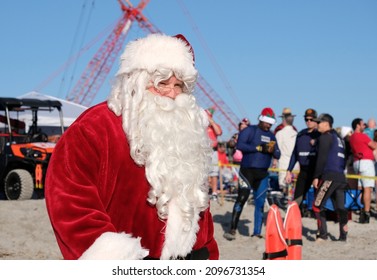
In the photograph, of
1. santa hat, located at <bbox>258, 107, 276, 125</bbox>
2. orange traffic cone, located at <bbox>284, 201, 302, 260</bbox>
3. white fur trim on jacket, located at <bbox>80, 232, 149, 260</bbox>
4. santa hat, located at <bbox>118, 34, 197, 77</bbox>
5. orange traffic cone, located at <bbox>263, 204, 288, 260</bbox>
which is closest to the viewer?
white fur trim on jacket, located at <bbox>80, 232, 149, 260</bbox>

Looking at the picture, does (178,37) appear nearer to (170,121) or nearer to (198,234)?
(170,121)

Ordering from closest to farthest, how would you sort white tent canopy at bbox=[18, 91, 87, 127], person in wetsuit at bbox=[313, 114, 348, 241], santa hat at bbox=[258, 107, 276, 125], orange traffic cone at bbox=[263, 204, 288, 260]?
1. orange traffic cone at bbox=[263, 204, 288, 260]
2. person in wetsuit at bbox=[313, 114, 348, 241]
3. santa hat at bbox=[258, 107, 276, 125]
4. white tent canopy at bbox=[18, 91, 87, 127]

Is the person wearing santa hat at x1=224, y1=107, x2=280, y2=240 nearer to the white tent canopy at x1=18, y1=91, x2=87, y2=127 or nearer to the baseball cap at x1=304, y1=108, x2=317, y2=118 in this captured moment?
the baseball cap at x1=304, y1=108, x2=317, y2=118

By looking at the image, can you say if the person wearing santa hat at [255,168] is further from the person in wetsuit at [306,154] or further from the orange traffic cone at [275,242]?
the orange traffic cone at [275,242]

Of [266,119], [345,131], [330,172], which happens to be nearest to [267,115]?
[266,119]

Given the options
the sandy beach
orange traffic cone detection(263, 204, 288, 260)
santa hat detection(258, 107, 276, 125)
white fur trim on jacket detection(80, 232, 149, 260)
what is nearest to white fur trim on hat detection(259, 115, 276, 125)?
santa hat detection(258, 107, 276, 125)

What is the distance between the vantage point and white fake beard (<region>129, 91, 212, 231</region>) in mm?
2297

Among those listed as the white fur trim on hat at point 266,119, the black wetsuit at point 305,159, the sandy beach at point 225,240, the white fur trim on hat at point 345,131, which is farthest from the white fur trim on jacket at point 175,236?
the white fur trim on hat at point 345,131

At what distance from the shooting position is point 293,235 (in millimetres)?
3631

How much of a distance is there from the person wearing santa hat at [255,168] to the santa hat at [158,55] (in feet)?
15.3

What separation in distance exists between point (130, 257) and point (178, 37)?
1088mm

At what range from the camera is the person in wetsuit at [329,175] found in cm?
692

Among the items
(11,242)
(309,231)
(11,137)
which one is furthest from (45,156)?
(309,231)

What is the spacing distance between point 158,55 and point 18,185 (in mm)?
8733
